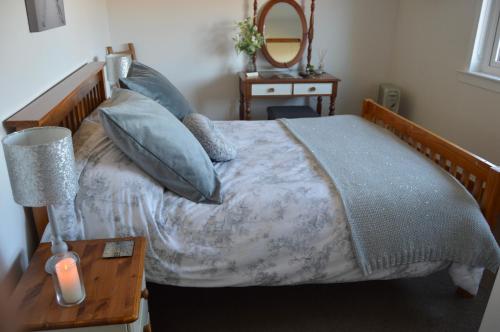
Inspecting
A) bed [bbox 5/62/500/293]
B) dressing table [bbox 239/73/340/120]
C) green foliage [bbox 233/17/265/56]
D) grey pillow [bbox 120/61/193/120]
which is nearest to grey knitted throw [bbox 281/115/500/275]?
bed [bbox 5/62/500/293]

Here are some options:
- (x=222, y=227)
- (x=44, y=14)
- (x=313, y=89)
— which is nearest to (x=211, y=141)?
(x=222, y=227)

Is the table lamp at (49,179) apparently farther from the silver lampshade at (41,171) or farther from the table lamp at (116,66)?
the table lamp at (116,66)

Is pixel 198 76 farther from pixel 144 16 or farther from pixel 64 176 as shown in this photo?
pixel 64 176

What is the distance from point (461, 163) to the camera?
1.99 metres

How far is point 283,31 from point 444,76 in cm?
150

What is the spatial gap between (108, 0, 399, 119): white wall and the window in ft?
3.91

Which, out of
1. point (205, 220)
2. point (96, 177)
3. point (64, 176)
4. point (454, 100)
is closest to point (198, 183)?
point (205, 220)

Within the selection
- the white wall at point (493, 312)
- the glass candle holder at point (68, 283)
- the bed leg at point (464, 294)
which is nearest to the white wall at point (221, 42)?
the bed leg at point (464, 294)

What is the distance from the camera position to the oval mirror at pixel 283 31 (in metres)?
3.90

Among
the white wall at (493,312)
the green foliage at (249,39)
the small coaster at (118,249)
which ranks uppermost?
the green foliage at (249,39)

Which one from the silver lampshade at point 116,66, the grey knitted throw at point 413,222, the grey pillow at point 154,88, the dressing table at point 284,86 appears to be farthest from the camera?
the dressing table at point 284,86

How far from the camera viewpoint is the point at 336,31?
13.4ft

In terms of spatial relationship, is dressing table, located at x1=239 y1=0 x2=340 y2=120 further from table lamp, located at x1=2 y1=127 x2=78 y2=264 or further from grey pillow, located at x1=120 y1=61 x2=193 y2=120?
table lamp, located at x1=2 y1=127 x2=78 y2=264

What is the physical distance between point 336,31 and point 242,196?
2867 millimetres
